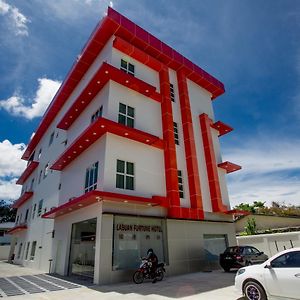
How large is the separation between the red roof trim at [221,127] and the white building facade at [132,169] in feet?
0.30

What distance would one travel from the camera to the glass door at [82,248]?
1402 centimetres

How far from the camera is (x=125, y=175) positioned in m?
14.0

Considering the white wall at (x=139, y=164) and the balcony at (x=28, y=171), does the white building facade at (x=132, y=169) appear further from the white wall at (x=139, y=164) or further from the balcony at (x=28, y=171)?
the balcony at (x=28, y=171)

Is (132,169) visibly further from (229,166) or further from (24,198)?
(24,198)

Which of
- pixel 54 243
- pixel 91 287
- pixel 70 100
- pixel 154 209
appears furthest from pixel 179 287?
pixel 70 100

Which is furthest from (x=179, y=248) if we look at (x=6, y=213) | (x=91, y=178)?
(x=6, y=213)

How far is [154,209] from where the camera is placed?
575 inches

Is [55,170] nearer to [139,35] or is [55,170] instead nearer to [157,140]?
[157,140]

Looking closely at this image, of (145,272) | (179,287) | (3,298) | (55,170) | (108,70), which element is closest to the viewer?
(3,298)

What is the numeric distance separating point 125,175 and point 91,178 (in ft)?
7.96

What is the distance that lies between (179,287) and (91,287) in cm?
A: 401

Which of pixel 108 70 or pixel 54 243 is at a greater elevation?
pixel 108 70

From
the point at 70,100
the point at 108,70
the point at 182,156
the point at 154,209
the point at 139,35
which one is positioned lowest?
the point at 154,209

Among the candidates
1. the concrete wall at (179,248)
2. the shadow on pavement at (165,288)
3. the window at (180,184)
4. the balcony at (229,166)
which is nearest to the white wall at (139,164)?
the window at (180,184)
